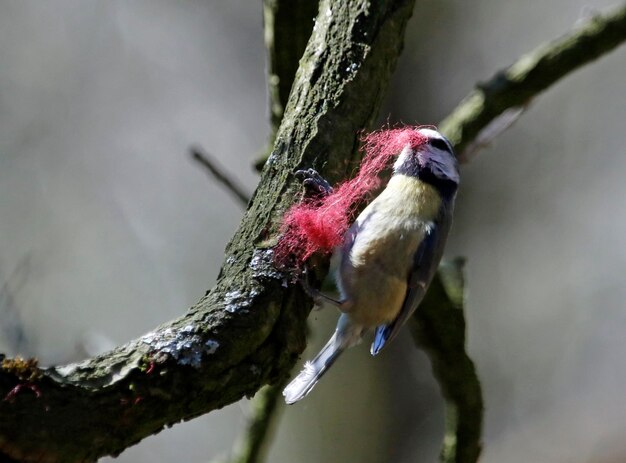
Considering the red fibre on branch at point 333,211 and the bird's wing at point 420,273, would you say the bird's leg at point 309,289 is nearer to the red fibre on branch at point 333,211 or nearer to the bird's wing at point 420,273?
the red fibre on branch at point 333,211

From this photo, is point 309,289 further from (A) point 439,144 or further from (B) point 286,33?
(B) point 286,33

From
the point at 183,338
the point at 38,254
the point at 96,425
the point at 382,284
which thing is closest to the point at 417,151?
the point at 382,284

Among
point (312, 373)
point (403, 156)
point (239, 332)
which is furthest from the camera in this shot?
point (403, 156)

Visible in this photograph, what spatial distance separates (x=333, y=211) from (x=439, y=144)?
641 mm

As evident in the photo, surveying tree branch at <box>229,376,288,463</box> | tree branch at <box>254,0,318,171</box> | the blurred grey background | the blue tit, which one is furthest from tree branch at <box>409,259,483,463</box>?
the blurred grey background

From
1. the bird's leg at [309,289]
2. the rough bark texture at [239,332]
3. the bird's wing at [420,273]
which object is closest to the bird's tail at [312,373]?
the bird's wing at [420,273]

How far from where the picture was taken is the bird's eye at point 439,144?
2.78m

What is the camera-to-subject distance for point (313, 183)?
2.11 m

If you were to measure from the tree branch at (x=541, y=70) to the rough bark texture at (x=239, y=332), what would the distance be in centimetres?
92

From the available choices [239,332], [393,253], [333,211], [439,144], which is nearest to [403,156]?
[439,144]

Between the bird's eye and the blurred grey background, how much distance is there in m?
4.06

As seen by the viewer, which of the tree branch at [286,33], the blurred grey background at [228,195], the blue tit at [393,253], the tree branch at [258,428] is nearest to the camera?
the blue tit at [393,253]

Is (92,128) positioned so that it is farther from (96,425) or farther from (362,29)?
(96,425)

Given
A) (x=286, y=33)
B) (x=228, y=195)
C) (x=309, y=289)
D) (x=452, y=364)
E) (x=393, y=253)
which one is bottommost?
(x=452, y=364)
